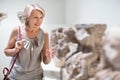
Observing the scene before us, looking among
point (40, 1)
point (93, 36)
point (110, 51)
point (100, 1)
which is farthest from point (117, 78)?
point (40, 1)

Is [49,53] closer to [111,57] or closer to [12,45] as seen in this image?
[12,45]

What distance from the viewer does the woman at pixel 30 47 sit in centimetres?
120

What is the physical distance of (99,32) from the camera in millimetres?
729

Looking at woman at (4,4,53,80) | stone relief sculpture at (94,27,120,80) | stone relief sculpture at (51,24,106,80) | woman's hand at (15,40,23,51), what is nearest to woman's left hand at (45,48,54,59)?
woman at (4,4,53,80)

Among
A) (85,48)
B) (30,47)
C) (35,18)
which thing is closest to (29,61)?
(30,47)

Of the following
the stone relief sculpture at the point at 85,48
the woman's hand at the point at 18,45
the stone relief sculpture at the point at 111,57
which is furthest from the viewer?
the woman's hand at the point at 18,45

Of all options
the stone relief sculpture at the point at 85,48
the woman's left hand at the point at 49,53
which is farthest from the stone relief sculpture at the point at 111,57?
the woman's left hand at the point at 49,53

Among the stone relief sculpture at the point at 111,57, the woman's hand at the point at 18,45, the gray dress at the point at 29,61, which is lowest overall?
the gray dress at the point at 29,61

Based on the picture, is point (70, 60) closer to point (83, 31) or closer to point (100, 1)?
point (83, 31)

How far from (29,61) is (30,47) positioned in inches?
3.1

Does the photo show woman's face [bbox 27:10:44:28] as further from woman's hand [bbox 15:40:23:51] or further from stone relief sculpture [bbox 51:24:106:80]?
stone relief sculpture [bbox 51:24:106:80]

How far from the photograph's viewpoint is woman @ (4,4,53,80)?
120 cm

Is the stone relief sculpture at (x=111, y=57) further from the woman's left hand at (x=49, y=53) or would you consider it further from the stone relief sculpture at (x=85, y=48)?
the woman's left hand at (x=49, y=53)

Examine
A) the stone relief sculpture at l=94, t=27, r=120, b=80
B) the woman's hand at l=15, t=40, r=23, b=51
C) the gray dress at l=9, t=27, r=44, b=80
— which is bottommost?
the gray dress at l=9, t=27, r=44, b=80
